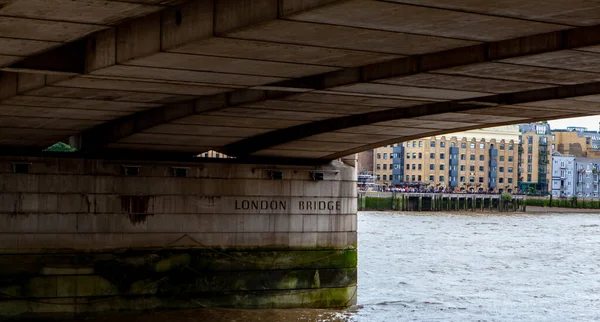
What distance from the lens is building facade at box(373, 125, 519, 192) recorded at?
135750 mm

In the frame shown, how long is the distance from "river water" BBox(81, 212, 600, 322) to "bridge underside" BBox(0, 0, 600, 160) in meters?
5.72

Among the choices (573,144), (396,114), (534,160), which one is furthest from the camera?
(573,144)

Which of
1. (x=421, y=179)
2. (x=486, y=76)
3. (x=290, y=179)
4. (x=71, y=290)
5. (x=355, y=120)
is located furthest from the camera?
(x=421, y=179)

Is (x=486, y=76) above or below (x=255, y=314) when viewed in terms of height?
above

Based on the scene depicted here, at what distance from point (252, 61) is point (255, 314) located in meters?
11.9

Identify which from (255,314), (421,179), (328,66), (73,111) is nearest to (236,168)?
(255,314)

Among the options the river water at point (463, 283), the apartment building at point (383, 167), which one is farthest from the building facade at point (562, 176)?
the river water at point (463, 283)

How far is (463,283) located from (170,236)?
13712 mm

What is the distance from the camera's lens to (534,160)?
152 meters

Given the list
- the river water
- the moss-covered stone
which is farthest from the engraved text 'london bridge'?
the river water

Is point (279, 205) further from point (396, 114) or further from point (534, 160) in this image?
point (534, 160)

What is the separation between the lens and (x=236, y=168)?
73.5ft

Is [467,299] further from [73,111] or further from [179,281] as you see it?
[73,111]

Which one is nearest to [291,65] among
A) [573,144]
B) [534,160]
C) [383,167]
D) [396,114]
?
[396,114]
